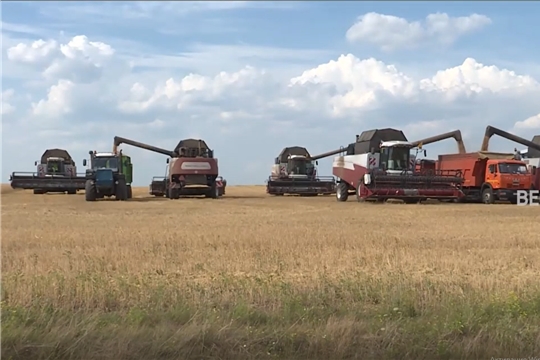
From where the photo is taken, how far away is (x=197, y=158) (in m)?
37.4

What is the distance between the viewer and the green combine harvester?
34.5 meters

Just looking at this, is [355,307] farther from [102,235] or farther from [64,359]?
[102,235]

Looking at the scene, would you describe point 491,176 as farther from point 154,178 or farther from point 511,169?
point 154,178

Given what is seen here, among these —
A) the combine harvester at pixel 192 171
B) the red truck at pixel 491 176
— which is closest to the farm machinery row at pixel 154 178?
the combine harvester at pixel 192 171

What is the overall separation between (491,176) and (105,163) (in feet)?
66.7

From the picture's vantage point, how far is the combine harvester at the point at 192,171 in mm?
37312

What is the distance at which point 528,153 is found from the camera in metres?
37.5

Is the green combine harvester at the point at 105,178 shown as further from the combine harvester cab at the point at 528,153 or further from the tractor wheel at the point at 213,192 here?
the combine harvester cab at the point at 528,153

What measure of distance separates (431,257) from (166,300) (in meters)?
5.29

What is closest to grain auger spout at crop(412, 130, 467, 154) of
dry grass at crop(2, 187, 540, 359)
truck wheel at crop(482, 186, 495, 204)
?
truck wheel at crop(482, 186, 495, 204)

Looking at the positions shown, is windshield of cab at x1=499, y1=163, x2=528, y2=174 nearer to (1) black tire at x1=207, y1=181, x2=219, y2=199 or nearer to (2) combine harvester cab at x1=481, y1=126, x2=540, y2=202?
(2) combine harvester cab at x1=481, y1=126, x2=540, y2=202

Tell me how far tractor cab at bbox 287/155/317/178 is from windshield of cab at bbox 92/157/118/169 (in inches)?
536

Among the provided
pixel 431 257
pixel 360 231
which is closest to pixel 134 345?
pixel 431 257

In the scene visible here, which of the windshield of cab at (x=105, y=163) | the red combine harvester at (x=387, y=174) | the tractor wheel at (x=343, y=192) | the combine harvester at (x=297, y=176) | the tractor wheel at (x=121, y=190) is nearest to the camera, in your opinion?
the red combine harvester at (x=387, y=174)
